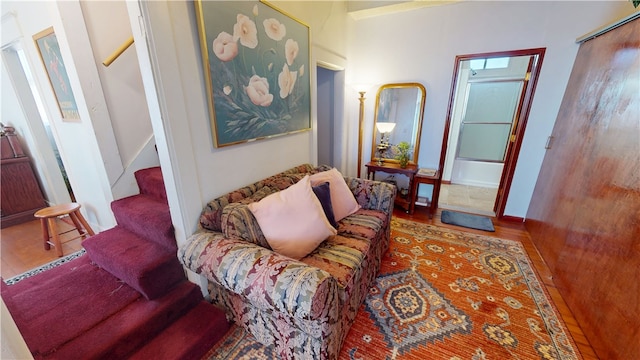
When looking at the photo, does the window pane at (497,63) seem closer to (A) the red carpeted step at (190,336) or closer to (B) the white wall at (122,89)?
(B) the white wall at (122,89)

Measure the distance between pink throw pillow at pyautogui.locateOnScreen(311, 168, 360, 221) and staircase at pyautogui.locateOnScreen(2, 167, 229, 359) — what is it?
1126mm

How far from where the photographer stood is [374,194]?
2221 mm

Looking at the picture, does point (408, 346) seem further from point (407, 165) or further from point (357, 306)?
point (407, 165)

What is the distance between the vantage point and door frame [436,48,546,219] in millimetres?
2518

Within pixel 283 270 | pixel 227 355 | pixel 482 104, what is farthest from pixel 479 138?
pixel 227 355

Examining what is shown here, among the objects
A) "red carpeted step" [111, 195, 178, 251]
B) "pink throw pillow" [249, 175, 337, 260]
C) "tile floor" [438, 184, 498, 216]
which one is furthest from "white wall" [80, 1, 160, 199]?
"tile floor" [438, 184, 498, 216]

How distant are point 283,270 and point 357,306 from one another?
0.77 meters

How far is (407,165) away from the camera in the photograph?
3209mm

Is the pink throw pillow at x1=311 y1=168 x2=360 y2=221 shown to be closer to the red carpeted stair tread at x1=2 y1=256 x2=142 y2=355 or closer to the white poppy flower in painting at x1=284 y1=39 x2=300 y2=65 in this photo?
the white poppy flower in painting at x1=284 y1=39 x2=300 y2=65

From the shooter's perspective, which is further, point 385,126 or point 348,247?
point 385,126

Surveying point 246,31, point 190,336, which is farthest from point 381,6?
point 190,336

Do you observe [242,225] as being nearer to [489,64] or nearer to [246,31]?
[246,31]

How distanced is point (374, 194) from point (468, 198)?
2.42m

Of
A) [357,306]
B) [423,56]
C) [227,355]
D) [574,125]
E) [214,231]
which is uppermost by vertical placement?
[423,56]
